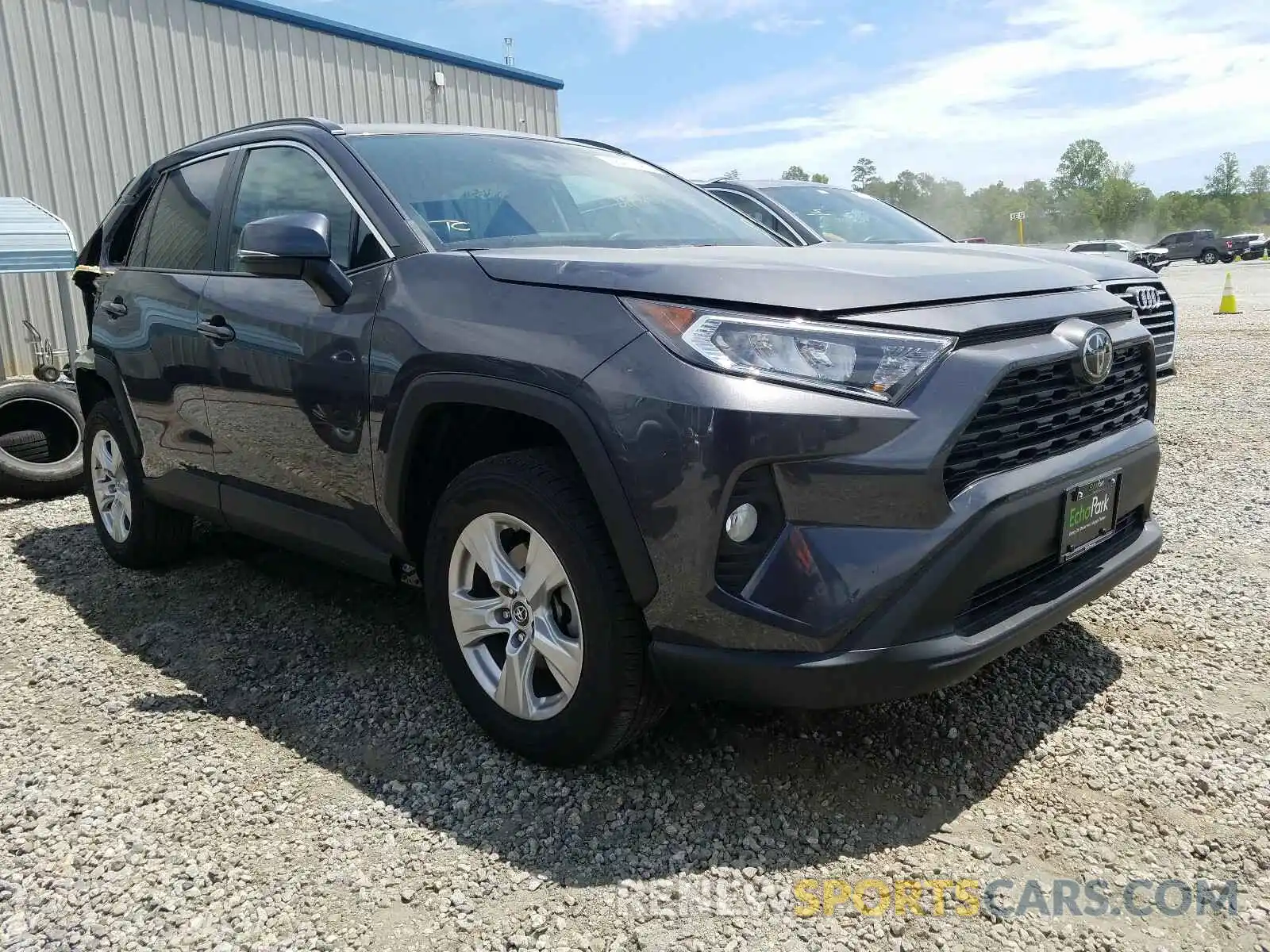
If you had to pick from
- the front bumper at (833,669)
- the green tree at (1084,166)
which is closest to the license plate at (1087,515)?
the front bumper at (833,669)

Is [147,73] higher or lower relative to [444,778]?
higher

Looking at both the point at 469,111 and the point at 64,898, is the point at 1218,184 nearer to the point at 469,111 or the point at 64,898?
the point at 469,111

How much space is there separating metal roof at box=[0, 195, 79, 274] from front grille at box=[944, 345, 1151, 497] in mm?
6675

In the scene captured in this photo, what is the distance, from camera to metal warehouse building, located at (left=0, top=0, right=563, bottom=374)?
952 cm

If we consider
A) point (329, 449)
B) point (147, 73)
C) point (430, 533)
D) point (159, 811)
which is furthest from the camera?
point (147, 73)

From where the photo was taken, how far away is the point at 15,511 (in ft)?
18.9

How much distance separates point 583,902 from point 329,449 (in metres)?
1.58

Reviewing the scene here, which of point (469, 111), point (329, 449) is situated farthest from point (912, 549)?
point (469, 111)

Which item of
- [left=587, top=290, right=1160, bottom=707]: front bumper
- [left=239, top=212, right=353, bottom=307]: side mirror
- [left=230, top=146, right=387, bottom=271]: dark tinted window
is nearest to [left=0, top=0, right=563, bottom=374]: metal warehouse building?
[left=230, top=146, right=387, bottom=271]: dark tinted window

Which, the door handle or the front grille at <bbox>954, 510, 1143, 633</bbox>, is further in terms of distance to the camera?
the door handle

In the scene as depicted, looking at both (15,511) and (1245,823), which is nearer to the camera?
(1245,823)

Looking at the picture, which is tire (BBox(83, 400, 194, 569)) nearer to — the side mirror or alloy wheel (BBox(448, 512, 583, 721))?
the side mirror

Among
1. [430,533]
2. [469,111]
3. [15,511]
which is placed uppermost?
[469,111]

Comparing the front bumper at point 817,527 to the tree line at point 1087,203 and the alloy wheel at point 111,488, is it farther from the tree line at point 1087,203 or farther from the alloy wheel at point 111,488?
the tree line at point 1087,203
